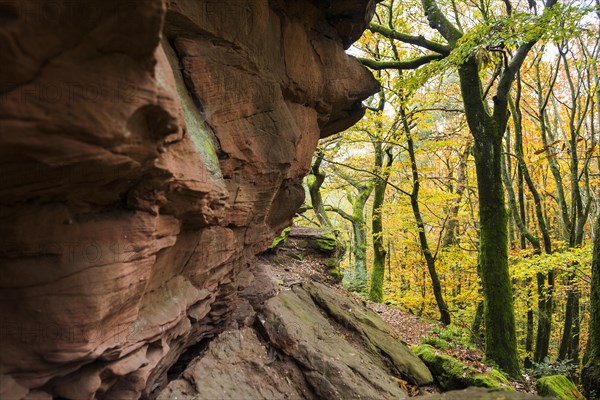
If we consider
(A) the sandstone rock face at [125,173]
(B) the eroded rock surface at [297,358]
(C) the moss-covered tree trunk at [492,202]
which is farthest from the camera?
(C) the moss-covered tree trunk at [492,202]

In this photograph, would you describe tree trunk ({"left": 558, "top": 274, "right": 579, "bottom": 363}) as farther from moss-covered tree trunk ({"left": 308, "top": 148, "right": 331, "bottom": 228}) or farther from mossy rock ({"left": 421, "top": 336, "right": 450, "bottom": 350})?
moss-covered tree trunk ({"left": 308, "top": 148, "right": 331, "bottom": 228})

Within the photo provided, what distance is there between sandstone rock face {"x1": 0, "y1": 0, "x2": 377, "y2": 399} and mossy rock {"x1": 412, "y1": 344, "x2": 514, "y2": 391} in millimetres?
5237

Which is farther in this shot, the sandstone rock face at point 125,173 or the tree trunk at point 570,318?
the tree trunk at point 570,318

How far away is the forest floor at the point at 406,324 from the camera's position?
29.3ft

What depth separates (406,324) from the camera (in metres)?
12.9

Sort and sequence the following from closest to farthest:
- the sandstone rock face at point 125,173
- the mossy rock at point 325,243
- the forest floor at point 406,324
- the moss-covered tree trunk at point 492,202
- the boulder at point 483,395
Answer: the sandstone rock face at point 125,173 < the boulder at point 483,395 < the forest floor at point 406,324 < the moss-covered tree trunk at point 492,202 < the mossy rock at point 325,243

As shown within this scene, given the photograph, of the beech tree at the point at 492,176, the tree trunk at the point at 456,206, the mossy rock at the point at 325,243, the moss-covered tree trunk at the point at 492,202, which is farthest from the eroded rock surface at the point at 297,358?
the tree trunk at the point at 456,206

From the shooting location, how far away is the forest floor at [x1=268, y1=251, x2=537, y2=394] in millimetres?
8922

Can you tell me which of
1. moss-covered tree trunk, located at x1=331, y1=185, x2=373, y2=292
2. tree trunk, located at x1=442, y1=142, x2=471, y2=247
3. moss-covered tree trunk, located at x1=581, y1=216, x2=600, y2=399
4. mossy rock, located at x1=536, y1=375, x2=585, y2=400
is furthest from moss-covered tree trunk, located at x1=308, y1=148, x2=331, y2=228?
mossy rock, located at x1=536, y1=375, x2=585, y2=400

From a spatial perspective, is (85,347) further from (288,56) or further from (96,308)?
(288,56)

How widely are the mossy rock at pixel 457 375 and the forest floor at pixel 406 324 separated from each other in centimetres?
41

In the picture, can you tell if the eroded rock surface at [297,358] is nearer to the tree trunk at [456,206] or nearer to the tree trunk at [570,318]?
the tree trunk at [570,318]

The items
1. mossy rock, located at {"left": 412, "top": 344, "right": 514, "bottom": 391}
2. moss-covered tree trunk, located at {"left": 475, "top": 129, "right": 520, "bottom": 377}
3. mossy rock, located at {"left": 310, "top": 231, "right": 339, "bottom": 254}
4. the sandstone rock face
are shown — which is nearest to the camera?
→ the sandstone rock face

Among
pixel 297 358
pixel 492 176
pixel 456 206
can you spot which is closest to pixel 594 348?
pixel 492 176
